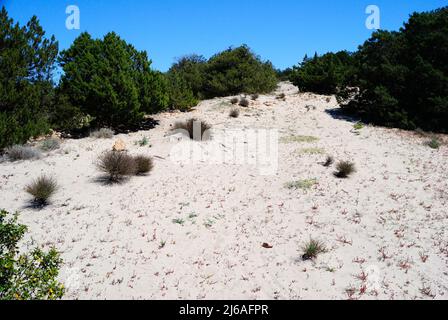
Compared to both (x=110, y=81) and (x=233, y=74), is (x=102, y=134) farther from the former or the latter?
(x=233, y=74)

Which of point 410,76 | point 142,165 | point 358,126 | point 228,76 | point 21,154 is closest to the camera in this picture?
point 142,165

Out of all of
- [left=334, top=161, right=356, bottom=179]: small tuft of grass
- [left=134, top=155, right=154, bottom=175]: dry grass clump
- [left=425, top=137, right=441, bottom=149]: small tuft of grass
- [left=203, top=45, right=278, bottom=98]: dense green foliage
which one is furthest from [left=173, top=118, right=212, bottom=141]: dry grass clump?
[left=203, top=45, right=278, bottom=98]: dense green foliage

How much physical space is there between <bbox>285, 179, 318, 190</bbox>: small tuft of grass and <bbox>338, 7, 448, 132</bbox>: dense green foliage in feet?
29.2

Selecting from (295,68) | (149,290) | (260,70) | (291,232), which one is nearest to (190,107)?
(260,70)

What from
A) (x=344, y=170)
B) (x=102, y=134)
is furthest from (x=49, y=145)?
(x=344, y=170)

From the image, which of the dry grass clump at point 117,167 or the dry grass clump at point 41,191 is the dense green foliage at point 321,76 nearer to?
the dry grass clump at point 117,167

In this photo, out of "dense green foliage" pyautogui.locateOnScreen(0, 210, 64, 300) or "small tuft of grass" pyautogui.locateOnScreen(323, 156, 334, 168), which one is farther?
"small tuft of grass" pyautogui.locateOnScreen(323, 156, 334, 168)

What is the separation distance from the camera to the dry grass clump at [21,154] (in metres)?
10.9

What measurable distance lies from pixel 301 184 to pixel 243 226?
9.23 ft

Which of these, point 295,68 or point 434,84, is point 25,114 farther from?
point 295,68

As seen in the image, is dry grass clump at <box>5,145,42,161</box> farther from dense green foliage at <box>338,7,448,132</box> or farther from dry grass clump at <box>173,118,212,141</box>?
dense green foliage at <box>338,7,448,132</box>

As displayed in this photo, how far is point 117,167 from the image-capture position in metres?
9.25

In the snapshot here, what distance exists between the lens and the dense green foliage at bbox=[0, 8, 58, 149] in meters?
11.6

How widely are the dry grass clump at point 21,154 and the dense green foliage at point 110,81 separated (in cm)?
347
